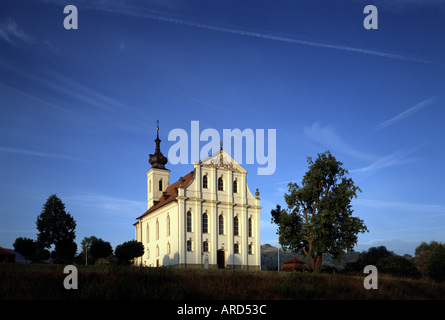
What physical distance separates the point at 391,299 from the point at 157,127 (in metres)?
55.2

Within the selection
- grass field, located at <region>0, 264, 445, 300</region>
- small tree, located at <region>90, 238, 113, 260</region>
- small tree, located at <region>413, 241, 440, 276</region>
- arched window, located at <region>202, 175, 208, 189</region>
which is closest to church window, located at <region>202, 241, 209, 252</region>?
arched window, located at <region>202, 175, 208, 189</region>

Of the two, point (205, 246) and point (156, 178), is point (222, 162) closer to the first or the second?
point (205, 246)

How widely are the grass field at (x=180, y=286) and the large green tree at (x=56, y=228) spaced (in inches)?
1014

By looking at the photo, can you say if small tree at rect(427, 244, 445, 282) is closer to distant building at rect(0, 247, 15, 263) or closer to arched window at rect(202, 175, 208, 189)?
arched window at rect(202, 175, 208, 189)

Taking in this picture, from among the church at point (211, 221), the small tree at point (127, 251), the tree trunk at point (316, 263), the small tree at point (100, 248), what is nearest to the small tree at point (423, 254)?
the church at point (211, 221)

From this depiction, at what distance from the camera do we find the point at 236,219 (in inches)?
2128

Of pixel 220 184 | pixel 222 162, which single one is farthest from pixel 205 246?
pixel 222 162

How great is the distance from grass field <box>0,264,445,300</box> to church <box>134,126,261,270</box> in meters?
23.8

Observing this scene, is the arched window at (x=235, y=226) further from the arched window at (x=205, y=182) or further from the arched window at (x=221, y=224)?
the arched window at (x=205, y=182)

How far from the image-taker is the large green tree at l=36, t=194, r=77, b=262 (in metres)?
48.7

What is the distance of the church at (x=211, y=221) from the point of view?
50.2 metres

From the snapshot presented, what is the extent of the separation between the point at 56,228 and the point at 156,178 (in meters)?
20.7
